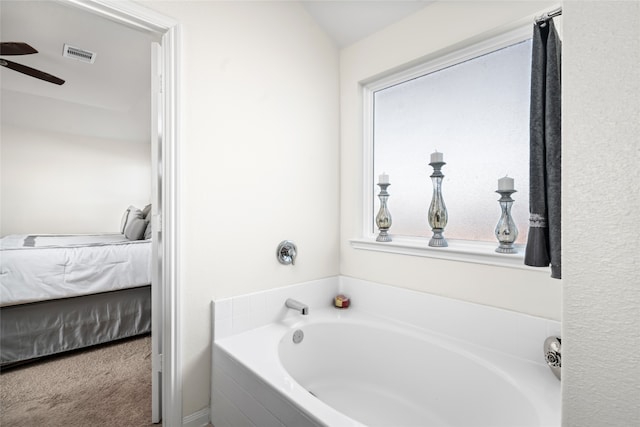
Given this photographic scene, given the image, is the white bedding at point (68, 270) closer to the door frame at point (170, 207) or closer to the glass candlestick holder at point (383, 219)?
the door frame at point (170, 207)

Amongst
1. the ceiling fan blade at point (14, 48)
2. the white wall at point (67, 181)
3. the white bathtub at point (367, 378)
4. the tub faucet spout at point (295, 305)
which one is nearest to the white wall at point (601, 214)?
the white bathtub at point (367, 378)

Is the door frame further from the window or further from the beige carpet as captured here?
the window

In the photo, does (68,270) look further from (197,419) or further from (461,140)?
(461,140)

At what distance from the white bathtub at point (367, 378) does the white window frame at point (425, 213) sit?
41 cm

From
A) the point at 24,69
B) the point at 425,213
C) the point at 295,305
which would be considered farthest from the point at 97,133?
the point at 425,213

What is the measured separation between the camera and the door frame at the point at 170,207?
4.84ft

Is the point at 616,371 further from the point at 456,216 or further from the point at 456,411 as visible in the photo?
the point at 456,216

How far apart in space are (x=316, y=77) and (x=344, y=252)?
120 centimetres

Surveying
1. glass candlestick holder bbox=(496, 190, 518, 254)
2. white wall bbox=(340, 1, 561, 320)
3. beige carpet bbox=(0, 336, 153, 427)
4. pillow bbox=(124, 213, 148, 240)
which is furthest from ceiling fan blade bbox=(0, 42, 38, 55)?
glass candlestick holder bbox=(496, 190, 518, 254)

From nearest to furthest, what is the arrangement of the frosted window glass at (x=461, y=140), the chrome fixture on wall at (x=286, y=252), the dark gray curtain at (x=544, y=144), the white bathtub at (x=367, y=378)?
the dark gray curtain at (x=544, y=144) → the white bathtub at (x=367, y=378) → the frosted window glass at (x=461, y=140) → the chrome fixture on wall at (x=286, y=252)

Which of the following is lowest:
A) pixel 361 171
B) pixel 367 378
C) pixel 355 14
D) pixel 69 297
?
pixel 367 378

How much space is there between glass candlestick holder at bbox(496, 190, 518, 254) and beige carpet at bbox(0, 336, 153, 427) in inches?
80.0

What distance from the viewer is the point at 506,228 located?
1475 millimetres

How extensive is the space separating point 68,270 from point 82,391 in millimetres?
974
